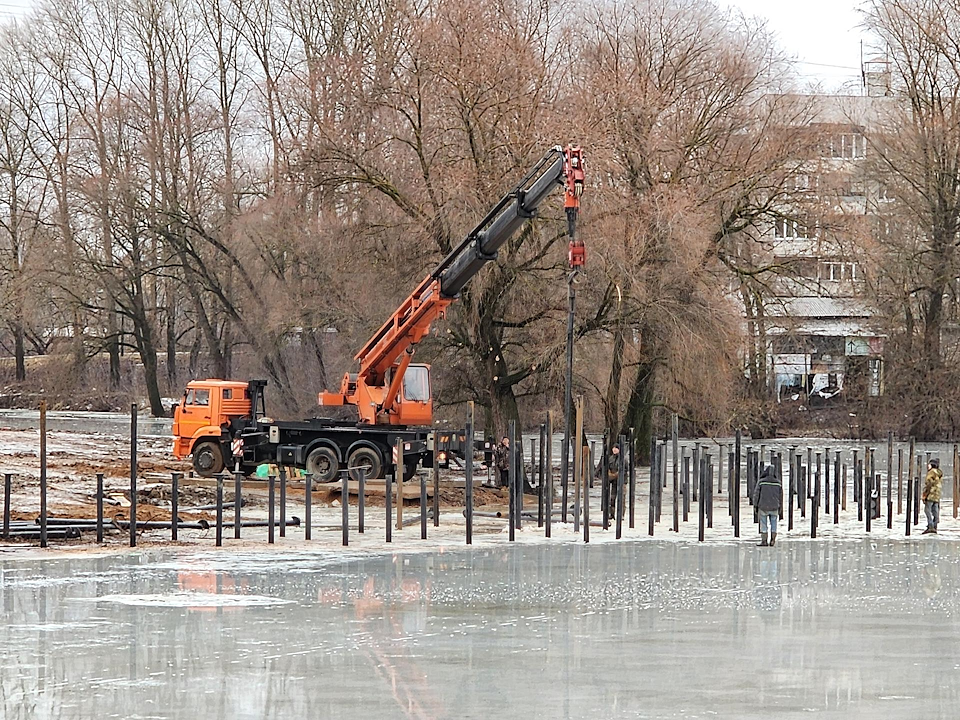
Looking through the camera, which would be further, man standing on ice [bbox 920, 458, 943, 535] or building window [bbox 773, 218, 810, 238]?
building window [bbox 773, 218, 810, 238]

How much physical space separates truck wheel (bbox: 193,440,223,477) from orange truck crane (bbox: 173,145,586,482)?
22 mm

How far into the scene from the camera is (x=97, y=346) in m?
58.7

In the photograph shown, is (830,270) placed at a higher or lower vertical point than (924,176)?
lower

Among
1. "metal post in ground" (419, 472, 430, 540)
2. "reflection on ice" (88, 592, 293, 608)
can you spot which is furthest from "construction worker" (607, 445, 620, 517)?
"reflection on ice" (88, 592, 293, 608)

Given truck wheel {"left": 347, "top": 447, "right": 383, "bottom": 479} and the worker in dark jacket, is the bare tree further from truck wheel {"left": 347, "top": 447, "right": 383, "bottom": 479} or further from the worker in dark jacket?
the worker in dark jacket

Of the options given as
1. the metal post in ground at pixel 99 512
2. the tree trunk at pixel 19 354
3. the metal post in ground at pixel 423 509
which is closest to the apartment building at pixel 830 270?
the metal post in ground at pixel 423 509

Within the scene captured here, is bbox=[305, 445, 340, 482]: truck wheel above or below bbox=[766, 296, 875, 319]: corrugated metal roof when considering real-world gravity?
below

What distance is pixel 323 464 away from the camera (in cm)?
3297

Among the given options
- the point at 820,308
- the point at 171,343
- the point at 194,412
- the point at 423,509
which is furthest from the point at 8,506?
the point at 820,308

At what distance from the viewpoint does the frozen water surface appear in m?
11.5

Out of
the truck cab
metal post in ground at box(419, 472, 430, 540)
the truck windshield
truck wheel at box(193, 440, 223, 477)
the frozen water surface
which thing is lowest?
A: the frozen water surface

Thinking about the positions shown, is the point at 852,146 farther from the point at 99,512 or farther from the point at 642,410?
the point at 99,512

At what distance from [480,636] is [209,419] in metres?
20.7

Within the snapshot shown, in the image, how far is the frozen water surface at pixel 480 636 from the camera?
11.5 m
